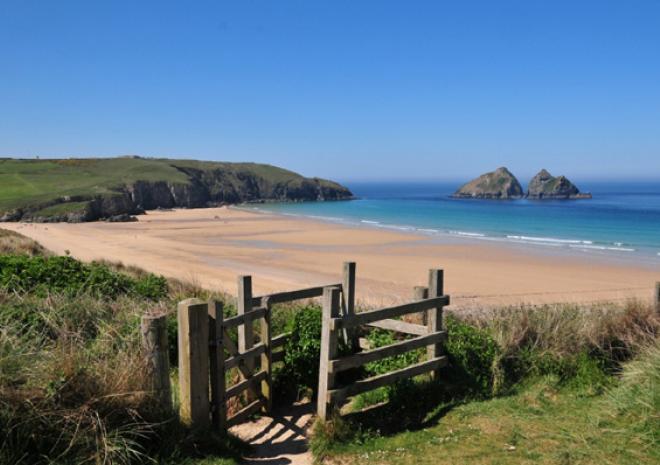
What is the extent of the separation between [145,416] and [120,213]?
73408mm

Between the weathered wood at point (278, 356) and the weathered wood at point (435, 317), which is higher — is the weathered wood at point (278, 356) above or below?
below

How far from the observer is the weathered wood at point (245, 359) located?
19.8 feet

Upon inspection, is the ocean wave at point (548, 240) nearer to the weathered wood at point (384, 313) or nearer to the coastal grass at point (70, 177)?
the weathered wood at point (384, 313)

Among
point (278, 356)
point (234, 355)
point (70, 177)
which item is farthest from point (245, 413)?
point (70, 177)

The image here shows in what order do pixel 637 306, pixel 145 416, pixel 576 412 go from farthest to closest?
pixel 637 306 → pixel 576 412 → pixel 145 416

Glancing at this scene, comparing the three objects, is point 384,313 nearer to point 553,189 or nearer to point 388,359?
point 388,359

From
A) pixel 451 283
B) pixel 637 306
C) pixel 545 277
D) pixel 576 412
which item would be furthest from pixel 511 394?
pixel 545 277

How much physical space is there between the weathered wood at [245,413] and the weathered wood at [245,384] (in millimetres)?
214

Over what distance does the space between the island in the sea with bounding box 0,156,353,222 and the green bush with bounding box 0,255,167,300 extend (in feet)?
190

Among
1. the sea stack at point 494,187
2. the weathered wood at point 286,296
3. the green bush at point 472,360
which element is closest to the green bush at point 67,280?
the weathered wood at point 286,296

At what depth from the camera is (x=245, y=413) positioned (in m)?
6.46

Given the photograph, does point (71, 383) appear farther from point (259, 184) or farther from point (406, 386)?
point (259, 184)

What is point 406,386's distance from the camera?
6785 mm

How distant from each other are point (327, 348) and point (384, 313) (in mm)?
940
